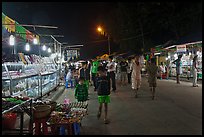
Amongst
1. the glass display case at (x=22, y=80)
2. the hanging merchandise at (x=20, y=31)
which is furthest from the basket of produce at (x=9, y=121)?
the hanging merchandise at (x=20, y=31)

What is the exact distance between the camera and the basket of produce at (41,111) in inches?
183

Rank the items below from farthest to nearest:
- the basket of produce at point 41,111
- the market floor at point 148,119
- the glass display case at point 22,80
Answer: the glass display case at point 22,80 < the market floor at point 148,119 < the basket of produce at point 41,111

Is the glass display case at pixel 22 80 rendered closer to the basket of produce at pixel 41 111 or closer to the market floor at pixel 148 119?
the basket of produce at pixel 41 111

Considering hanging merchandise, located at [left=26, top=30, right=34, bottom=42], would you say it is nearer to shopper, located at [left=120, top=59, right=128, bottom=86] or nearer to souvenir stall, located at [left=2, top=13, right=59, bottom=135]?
souvenir stall, located at [left=2, top=13, right=59, bottom=135]

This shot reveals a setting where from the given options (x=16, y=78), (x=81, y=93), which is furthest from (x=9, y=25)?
(x=81, y=93)

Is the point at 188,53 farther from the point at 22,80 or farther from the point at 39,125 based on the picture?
the point at 39,125

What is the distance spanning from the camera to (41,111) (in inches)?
185

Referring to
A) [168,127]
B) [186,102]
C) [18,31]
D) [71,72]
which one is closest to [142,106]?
[186,102]

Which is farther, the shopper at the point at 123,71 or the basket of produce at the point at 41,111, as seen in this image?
the shopper at the point at 123,71

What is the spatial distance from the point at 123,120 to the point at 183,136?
1.84 m

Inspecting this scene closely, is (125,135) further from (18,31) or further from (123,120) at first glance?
(18,31)

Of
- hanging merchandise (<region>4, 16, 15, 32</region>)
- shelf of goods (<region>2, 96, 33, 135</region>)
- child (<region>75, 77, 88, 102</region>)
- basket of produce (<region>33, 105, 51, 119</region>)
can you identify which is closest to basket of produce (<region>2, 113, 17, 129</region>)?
shelf of goods (<region>2, 96, 33, 135</region>)

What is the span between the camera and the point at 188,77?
17.8 m

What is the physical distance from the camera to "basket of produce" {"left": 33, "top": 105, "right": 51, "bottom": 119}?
15.3 feet
